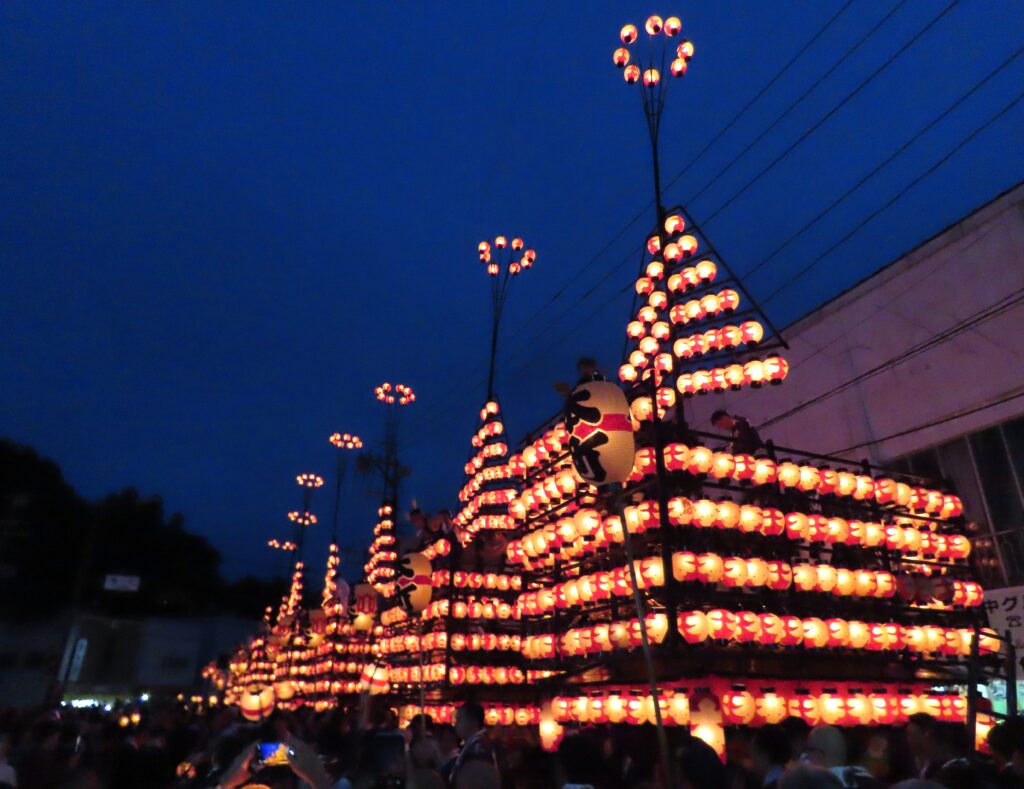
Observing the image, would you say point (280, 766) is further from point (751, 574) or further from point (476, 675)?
point (476, 675)

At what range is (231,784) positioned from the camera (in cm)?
435

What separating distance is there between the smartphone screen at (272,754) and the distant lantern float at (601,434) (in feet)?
14.6

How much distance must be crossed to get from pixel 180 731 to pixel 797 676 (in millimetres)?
9720

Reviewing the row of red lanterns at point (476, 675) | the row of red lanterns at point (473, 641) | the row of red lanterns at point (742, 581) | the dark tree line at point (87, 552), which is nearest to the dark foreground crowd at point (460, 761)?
the row of red lanterns at point (742, 581)

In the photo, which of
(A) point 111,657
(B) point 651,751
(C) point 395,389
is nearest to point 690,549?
(B) point 651,751

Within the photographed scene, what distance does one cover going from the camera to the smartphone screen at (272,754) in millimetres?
4342

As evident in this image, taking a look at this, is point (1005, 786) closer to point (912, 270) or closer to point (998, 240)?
point (998, 240)

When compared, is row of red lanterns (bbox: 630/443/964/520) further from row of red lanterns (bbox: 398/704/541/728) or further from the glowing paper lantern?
row of red lanterns (bbox: 398/704/541/728)

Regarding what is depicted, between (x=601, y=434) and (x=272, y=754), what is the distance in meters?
4.78

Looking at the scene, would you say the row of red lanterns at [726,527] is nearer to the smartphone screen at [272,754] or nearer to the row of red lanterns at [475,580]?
the row of red lanterns at [475,580]

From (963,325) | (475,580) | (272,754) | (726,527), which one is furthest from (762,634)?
(475,580)

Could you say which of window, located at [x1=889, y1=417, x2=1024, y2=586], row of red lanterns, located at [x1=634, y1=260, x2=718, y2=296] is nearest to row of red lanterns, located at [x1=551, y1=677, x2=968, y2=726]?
window, located at [x1=889, y1=417, x2=1024, y2=586]

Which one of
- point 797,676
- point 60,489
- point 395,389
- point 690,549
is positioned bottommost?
point 797,676

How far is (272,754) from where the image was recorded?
4410 mm
